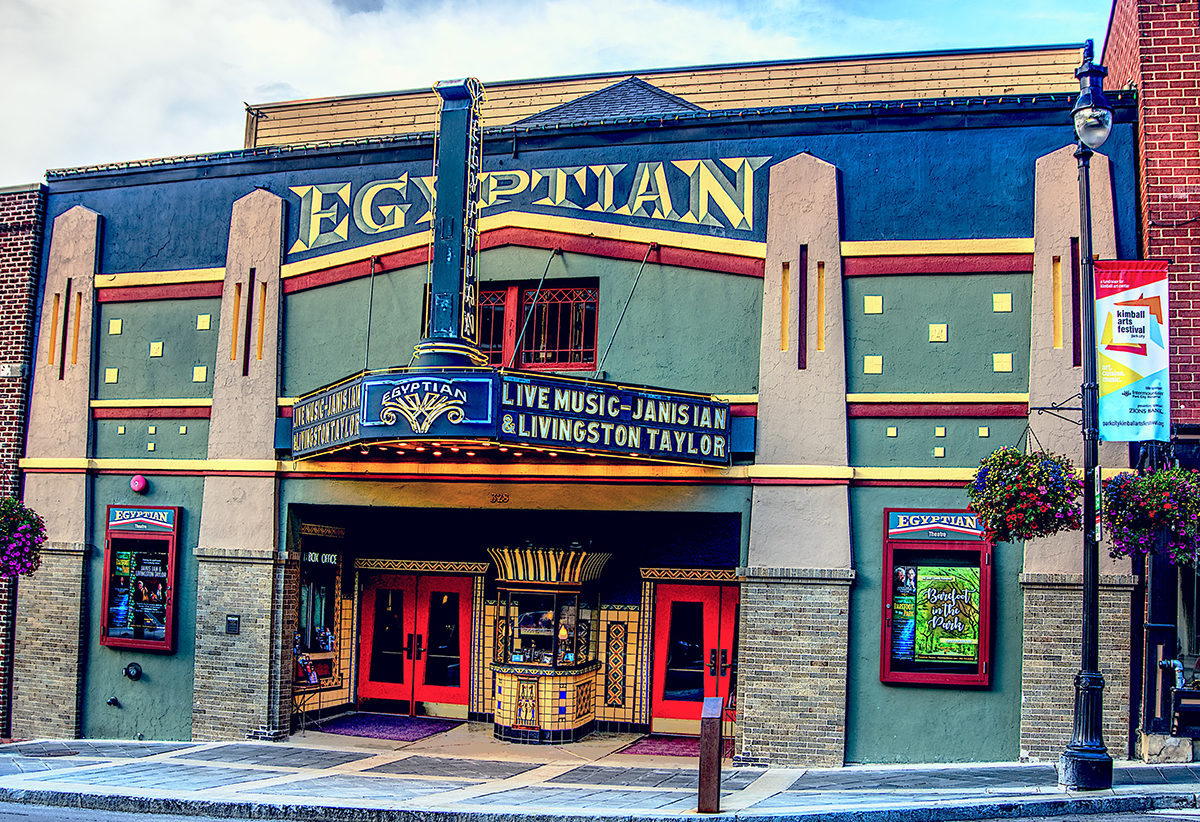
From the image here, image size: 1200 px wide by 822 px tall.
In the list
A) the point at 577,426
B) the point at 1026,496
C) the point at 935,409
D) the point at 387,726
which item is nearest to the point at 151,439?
the point at 387,726

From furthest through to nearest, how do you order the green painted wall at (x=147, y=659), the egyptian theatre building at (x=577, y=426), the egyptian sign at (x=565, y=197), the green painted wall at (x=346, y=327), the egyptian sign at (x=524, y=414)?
1. the green painted wall at (x=147, y=659)
2. the green painted wall at (x=346, y=327)
3. the egyptian sign at (x=565, y=197)
4. the egyptian theatre building at (x=577, y=426)
5. the egyptian sign at (x=524, y=414)

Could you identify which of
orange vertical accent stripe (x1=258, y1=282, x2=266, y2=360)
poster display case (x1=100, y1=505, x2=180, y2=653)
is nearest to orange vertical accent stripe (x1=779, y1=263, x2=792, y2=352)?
orange vertical accent stripe (x1=258, y1=282, x2=266, y2=360)

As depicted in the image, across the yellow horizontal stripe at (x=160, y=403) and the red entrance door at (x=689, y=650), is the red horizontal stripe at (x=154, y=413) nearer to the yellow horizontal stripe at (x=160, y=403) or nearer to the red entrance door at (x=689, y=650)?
the yellow horizontal stripe at (x=160, y=403)

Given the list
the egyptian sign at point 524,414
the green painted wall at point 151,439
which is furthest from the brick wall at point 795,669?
the green painted wall at point 151,439

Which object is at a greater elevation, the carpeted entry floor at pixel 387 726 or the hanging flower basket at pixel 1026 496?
the hanging flower basket at pixel 1026 496

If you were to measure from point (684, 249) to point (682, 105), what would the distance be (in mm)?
5702

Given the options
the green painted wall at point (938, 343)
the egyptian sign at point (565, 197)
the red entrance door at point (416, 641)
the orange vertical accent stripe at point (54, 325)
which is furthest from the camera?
the red entrance door at point (416, 641)

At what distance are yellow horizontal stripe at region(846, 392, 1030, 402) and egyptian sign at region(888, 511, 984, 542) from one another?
137 centimetres

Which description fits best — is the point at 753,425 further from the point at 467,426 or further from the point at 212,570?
the point at 212,570

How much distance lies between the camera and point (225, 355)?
16.0 metres

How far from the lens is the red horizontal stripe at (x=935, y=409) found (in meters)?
13.1

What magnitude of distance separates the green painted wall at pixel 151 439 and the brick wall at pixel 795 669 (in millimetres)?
8392

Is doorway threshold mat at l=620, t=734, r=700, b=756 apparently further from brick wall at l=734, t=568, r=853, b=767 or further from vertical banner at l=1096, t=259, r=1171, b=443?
vertical banner at l=1096, t=259, r=1171, b=443

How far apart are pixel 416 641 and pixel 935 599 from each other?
830 centimetres
